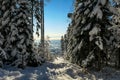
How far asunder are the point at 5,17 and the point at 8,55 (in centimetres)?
364

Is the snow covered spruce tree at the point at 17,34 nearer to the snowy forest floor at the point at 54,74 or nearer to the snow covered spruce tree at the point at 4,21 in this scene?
the snow covered spruce tree at the point at 4,21

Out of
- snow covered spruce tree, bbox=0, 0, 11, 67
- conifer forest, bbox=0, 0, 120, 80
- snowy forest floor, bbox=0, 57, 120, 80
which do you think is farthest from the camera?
snow covered spruce tree, bbox=0, 0, 11, 67

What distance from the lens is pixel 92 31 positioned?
18.4 metres

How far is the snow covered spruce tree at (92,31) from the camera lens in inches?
733

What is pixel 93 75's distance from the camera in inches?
706

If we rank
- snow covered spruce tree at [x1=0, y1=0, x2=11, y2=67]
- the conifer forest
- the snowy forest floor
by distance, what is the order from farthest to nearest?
snow covered spruce tree at [x1=0, y1=0, x2=11, y2=67] < the conifer forest < the snowy forest floor

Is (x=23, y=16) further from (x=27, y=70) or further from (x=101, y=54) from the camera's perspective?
(x=101, y=54)

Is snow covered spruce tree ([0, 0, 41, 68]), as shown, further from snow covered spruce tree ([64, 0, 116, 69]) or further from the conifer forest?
snow covered spruce tree ([64, 0, 116, 69])

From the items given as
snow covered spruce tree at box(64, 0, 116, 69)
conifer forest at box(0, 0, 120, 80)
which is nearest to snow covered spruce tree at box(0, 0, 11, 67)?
conifer forest at box(0, 0, 120, 80)

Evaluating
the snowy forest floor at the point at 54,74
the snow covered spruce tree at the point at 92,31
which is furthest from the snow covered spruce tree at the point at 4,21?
the snow covered spruce tree at the point at 92,31

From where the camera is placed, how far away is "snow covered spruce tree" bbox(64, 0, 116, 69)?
18609 mm

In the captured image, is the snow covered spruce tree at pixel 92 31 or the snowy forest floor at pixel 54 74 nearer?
the snowy forest floor at pixel 54 74

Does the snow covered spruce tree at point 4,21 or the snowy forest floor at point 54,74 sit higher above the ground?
the snow covered spruce tree at point 4,21

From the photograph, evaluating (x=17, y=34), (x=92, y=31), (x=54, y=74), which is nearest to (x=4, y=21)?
(x=17, y=34)
